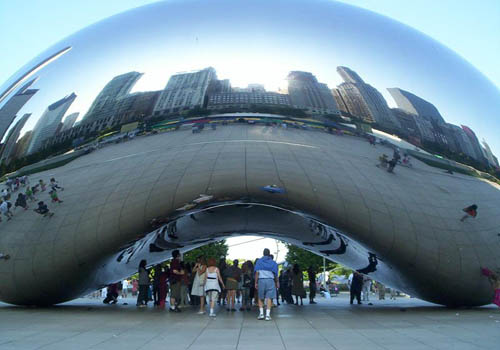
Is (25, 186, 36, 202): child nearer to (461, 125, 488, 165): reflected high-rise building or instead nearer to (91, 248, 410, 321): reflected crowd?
(91, 248, 410, 321): reflected crowd

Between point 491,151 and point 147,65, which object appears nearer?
point 147,65

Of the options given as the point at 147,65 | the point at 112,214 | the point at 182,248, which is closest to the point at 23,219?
the point at 112,214

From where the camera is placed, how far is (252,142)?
7.77 metres

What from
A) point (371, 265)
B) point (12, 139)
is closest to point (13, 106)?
point (12, 139)

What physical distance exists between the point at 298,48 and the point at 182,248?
6882 mm

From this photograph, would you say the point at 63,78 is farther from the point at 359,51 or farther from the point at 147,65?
the point at 359,51

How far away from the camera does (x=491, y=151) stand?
882 cm

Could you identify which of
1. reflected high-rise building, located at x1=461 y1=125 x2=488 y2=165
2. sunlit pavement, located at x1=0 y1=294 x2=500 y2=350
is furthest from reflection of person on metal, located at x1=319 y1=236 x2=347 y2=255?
reflected high-rise building, located at x1=461 y1=125 x2=488 y2=165

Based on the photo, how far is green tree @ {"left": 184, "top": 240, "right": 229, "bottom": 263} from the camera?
126 ft

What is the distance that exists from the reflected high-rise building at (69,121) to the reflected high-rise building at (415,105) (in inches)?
226

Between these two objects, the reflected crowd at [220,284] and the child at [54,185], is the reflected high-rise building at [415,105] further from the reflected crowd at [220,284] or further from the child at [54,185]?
the child at [54,185]

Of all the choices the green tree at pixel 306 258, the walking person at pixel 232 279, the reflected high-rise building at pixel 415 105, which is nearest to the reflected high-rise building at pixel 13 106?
the walking person at pixel 232 279

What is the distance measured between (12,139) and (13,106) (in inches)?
31.7

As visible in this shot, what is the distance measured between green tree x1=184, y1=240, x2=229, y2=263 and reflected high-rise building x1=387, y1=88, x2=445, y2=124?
29.0 metres
